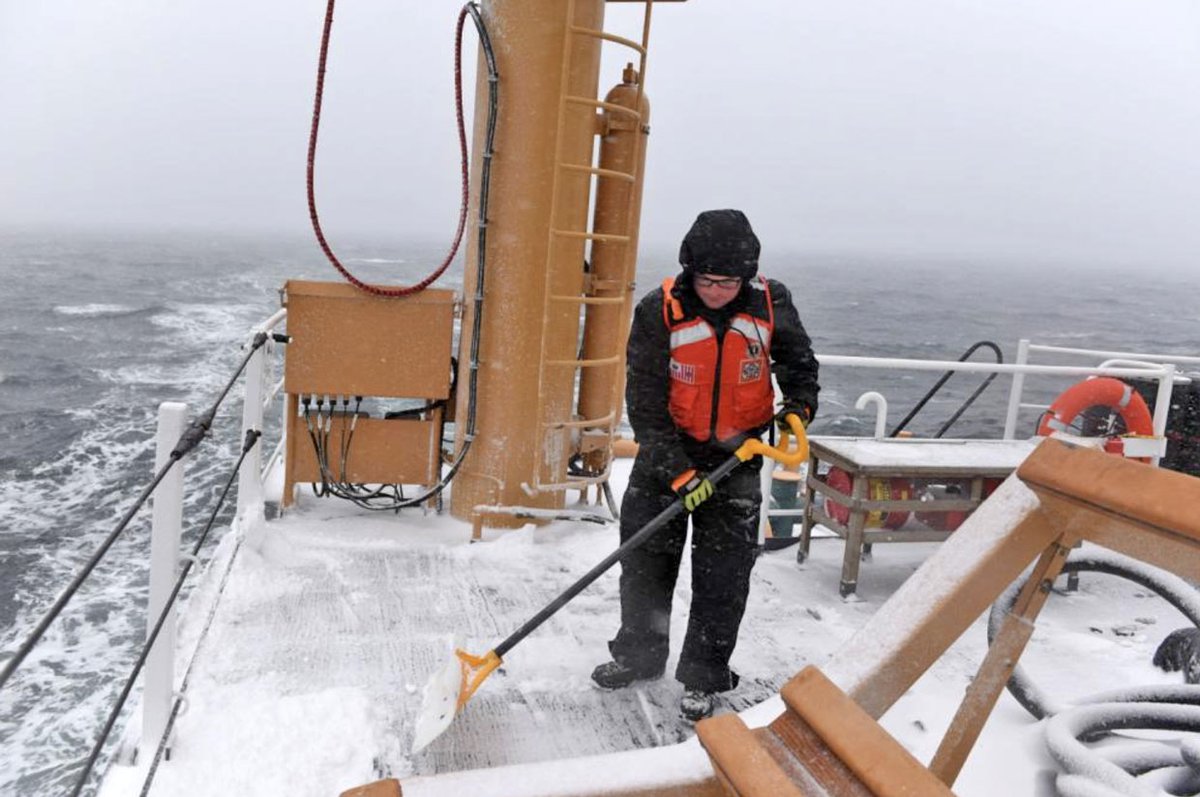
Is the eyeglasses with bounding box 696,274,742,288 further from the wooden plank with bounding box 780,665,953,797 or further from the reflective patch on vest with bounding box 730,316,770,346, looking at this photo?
the wooden plank with bounding box 780,665,953,797

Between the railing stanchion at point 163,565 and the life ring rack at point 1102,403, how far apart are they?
5144 mm

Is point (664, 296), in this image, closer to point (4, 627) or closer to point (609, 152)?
point (609, 152)

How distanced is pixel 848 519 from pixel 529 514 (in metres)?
1.70

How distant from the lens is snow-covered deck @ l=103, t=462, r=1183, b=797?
109 inches

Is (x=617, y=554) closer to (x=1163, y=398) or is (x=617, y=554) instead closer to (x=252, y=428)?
(x=252, y=428)

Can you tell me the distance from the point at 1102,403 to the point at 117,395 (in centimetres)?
1510

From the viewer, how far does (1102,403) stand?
232 inches

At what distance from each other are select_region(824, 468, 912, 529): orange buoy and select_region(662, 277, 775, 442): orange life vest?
1.33 meters

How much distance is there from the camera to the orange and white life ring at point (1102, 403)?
579 centimetres

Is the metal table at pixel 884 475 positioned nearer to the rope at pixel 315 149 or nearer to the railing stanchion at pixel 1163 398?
the railing stanchion at pixel 1163 398

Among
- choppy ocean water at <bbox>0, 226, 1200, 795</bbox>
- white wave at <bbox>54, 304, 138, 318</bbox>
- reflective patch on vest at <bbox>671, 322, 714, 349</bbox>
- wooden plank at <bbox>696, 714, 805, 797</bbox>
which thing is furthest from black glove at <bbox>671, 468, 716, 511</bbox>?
white wave at <bbox>54, 304, 138, 318</bbox>

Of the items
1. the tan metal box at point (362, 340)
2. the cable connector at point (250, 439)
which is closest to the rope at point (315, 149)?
the tan metal box at point (362, 340)

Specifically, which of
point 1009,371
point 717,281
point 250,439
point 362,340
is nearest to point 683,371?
point 717,281

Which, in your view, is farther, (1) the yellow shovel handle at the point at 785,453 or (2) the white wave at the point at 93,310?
(2) the white wave at the point at 93,310
